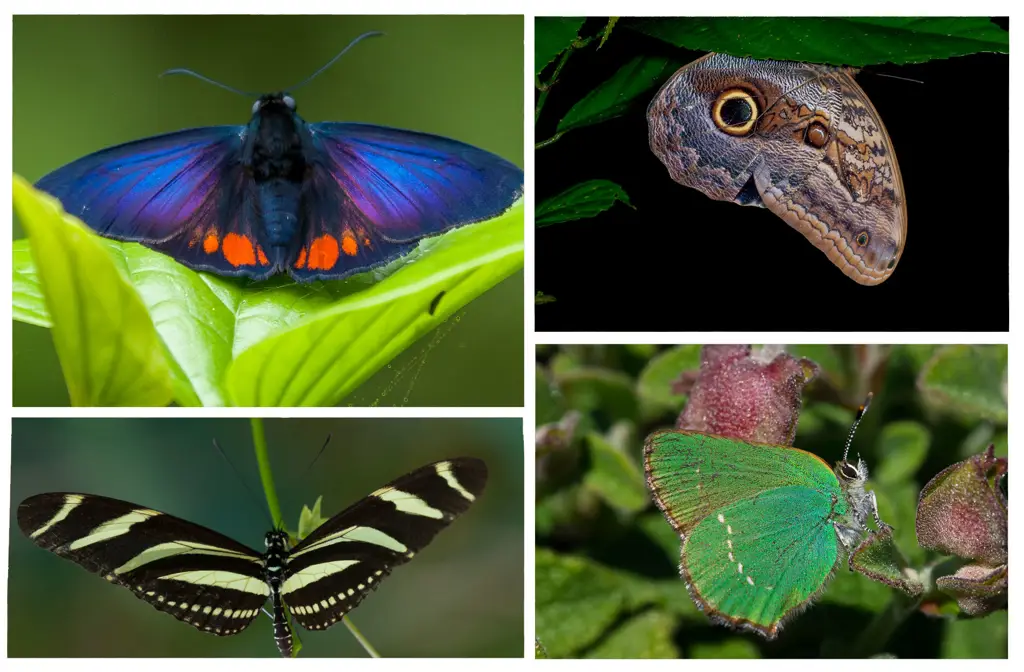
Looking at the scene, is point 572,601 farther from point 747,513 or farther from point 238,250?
point 238,250

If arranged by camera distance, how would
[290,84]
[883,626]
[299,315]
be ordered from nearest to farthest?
[299,315] → [883,626] → [290,84]

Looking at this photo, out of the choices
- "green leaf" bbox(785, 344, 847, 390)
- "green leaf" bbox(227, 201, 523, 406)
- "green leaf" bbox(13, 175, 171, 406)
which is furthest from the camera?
"green leaf" bbox(785, 344, 847, 390)

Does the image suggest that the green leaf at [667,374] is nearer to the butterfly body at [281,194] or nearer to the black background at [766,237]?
the black background at [766,237]

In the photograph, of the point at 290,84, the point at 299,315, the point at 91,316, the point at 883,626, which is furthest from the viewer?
the point at 290,84

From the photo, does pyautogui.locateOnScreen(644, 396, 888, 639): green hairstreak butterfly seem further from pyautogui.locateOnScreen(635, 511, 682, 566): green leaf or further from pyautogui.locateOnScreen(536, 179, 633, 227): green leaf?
pyautogui.locateOnScreen(536, 179, 633, 227): green leaf

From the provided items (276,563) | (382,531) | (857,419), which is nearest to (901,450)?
(857,419)

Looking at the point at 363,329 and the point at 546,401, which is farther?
the point at 546,401

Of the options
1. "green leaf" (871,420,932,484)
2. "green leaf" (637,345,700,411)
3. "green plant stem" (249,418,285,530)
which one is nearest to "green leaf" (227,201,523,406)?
"green plant stem" (249,418,285,530)
